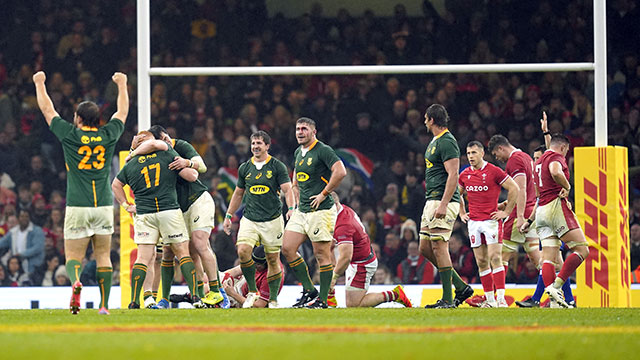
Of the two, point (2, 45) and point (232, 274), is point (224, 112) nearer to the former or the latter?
point (2, 45)

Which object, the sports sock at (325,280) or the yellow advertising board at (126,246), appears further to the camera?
the yellow advertising board at (126,246)

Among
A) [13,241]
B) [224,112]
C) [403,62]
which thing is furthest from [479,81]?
[13,241]

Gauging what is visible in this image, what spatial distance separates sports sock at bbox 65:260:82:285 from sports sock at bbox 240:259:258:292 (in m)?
2.86

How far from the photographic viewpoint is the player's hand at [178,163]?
11.4m

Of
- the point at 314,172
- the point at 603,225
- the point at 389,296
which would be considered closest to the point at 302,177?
the point at 314,172

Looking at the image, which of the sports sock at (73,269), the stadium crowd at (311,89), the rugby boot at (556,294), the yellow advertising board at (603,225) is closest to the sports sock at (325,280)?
the rugby boot at (556,294)

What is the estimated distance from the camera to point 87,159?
9.55m

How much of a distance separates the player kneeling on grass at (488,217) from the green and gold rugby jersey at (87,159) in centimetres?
458

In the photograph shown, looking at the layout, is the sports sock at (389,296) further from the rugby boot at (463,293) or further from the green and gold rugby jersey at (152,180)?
the green and gold rugby jersey at (152,180)

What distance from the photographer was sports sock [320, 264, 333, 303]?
11570 mm

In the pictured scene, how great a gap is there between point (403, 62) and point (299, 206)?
833cm

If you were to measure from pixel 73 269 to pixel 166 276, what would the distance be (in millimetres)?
2612

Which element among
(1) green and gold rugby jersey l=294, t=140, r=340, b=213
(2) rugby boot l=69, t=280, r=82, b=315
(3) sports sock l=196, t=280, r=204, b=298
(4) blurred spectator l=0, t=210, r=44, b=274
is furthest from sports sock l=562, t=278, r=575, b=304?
(4) blurred spectator l=0, t=210, r=44, b=274

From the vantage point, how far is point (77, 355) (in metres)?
5.67
